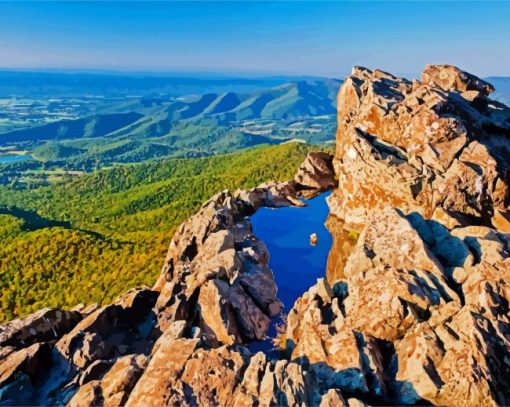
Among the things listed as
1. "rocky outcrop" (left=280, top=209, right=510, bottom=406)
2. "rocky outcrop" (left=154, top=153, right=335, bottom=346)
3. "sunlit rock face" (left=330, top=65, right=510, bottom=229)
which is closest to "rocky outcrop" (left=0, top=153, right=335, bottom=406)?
"rocky outcrop" (left=154, top=153, right=335, bottom=346)

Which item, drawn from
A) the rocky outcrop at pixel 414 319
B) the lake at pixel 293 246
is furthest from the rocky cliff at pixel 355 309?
the lake at pixel 293 246

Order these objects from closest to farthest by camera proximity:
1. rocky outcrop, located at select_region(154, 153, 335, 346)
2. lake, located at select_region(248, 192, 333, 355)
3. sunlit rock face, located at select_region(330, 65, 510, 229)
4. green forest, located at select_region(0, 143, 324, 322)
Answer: rocky outcrop, located at select_region(154, 153, 335, 346) < lake, located at select_region(248, 192, 333, 355) < sunlit rock face, located at select_region(330, 65, 510, 229) < green forest, located at select_region(0, 143, 324, 322)

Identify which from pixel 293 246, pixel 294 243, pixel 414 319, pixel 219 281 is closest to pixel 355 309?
pixel 414 319

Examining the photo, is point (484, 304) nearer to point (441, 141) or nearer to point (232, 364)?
point (232, 364)

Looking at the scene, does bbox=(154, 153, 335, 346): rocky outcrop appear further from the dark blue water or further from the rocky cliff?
the dark blue water

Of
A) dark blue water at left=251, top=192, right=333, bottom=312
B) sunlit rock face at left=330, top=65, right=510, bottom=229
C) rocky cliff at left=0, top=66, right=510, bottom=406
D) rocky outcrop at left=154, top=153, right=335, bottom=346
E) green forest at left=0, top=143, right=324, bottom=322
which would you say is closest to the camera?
rocky cliff at left=0, top=66, right=510, bottom=406

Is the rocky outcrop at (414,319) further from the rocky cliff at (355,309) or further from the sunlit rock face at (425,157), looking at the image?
the sunlit rock face at (425,157)
